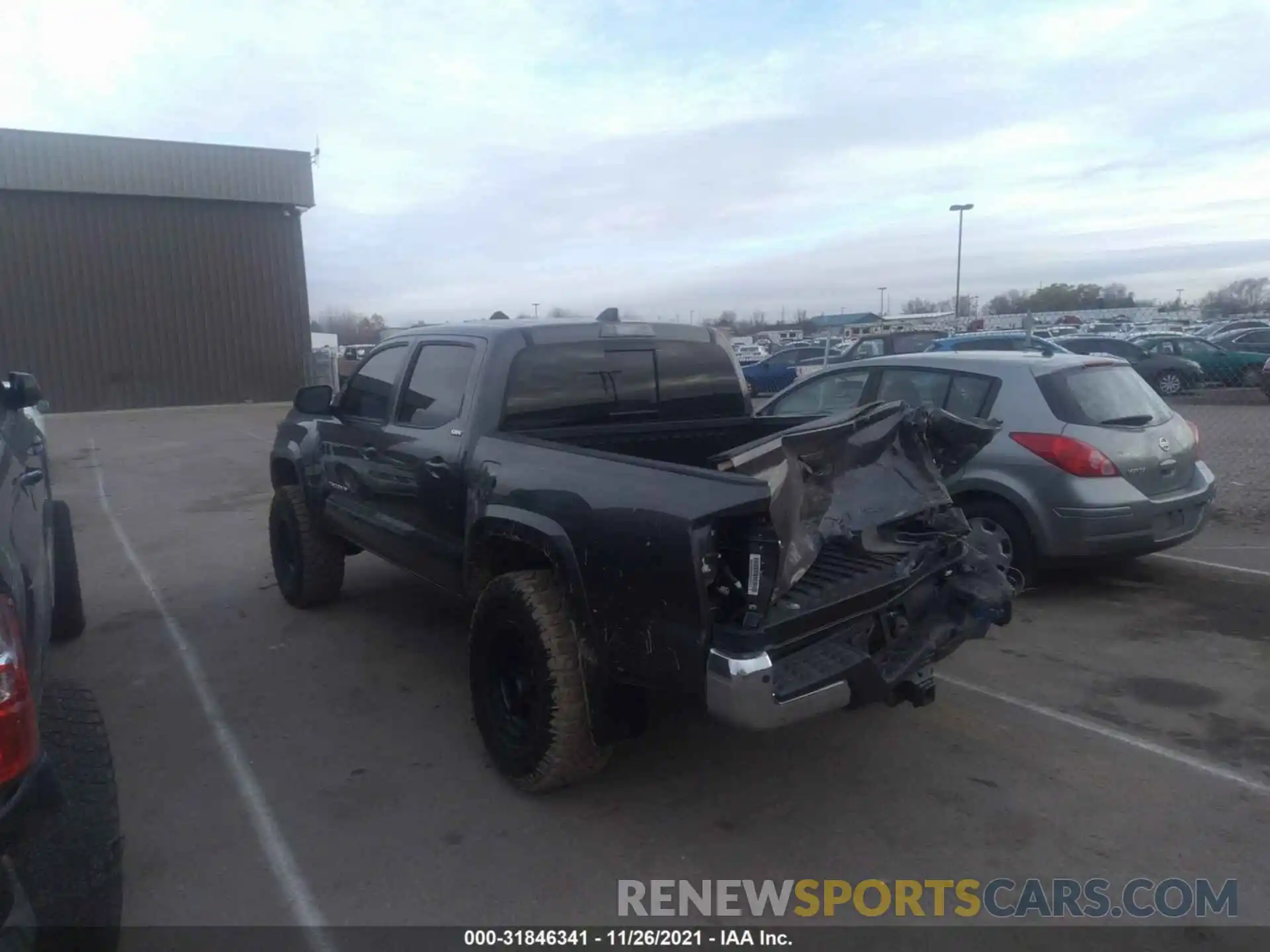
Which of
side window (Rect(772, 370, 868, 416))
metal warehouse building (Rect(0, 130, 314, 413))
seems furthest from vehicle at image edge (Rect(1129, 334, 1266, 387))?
metal warehouse building (Rect(0, 130, 314, 413))

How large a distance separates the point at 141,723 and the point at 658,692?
113 inches

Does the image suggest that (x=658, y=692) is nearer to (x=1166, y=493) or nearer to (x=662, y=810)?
(x=662, y=810)

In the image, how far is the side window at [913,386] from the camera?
21.7 feet

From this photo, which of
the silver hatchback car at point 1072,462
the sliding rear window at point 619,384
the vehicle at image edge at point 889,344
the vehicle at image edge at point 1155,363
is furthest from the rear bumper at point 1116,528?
the vehicle at image edge at point 1155,363

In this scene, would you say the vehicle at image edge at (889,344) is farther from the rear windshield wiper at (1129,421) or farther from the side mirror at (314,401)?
the side mirror at (314,401)

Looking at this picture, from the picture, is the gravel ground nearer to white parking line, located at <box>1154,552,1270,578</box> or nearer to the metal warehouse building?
white parking line, located at <box>1154,552,1270,578</box>

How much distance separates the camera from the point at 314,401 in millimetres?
5766

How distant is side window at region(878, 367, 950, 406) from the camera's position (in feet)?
21.7

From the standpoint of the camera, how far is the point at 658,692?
334cm

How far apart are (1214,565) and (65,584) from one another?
778cm

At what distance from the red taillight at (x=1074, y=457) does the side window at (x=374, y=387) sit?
12.9 ft

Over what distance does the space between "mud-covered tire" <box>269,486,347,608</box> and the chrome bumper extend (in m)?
3.87

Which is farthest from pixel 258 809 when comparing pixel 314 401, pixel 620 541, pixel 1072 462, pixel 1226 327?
pixel 1226 327

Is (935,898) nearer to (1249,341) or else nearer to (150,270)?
(1249,341)
